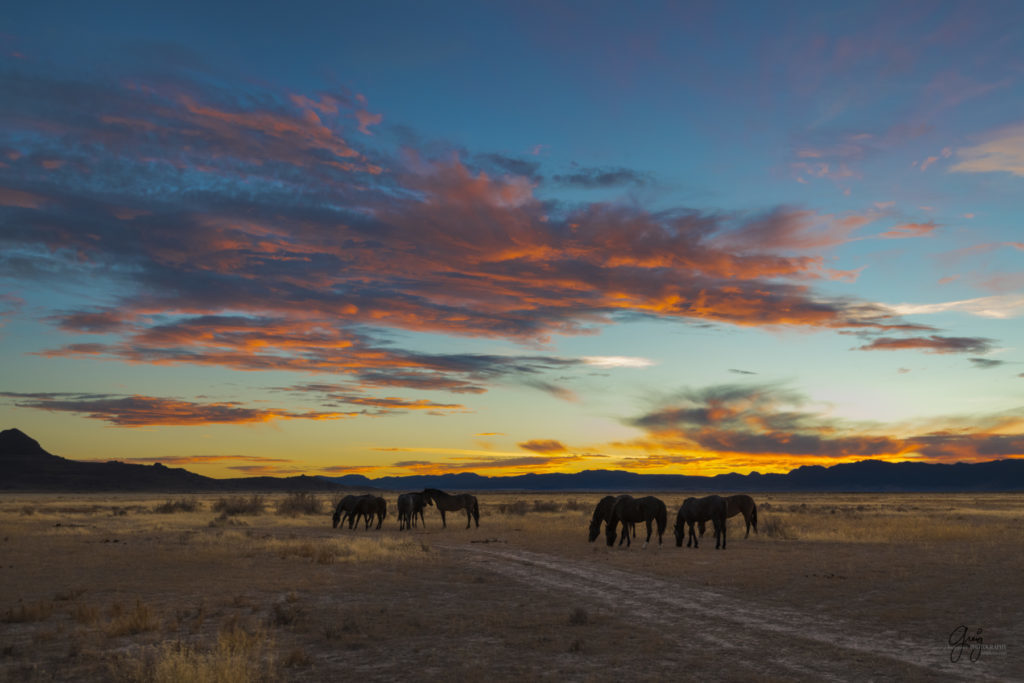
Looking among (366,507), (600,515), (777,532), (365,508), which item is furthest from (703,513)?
(365,508)

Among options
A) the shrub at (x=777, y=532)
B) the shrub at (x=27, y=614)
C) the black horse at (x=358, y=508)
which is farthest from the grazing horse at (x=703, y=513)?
the shrub at (x=27, y=614)

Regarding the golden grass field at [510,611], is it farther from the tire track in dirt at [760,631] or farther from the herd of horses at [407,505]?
the herd of horses at [407,505]

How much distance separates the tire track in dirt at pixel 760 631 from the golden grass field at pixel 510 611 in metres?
0.06

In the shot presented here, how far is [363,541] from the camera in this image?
3172 centimetres

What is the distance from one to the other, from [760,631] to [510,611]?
5227 mm

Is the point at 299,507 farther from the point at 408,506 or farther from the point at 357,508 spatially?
the point at 408,506

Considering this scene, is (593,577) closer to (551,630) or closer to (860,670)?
(551,630)

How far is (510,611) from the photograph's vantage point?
635 inches

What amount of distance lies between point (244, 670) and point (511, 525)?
109ft

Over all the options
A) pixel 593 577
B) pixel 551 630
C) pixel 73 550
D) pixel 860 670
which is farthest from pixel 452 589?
pixel 73 550

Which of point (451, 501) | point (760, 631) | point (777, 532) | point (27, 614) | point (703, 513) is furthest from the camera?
point (451, 501)

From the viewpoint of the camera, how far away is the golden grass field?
11.3m

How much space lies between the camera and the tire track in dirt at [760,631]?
11078mm

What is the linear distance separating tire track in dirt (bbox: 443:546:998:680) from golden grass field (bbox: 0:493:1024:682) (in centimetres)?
6
